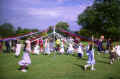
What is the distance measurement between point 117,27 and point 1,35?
2558cm

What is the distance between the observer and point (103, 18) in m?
31.0

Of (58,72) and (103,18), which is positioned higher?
(103,18)

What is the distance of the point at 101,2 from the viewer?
30734 mm

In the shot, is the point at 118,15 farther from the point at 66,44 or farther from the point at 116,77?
the point at 116,77

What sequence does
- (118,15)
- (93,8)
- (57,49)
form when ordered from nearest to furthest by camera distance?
(57,49) < (118,15) < (93,8)

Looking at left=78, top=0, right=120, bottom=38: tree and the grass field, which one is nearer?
the grass field

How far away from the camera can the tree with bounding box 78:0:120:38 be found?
2930 cm

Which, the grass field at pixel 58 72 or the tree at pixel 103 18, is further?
the tree at pixel 103 18

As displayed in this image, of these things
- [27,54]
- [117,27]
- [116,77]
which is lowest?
[116,77]

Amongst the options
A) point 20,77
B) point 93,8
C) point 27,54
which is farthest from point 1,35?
point 93,8

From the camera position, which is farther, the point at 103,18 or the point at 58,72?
the point at 103,18

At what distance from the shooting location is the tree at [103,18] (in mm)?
29297

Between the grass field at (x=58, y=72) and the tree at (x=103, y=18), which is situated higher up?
the tree at (x=103, y=18)

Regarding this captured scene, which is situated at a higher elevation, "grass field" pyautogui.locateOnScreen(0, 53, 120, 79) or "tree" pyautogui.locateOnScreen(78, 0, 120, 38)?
"tree" pyautogui.locateOnScreen(78, 0, 120, 38)
